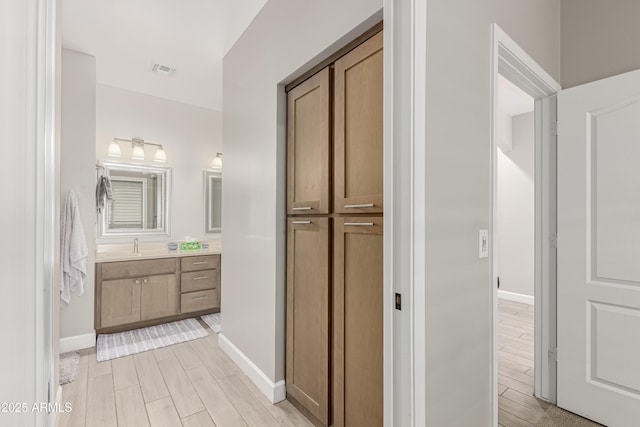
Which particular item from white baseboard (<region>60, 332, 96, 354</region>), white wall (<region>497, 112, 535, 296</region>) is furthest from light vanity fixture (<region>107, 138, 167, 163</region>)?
white wall (<region>497, 112, 535, 296</region>)

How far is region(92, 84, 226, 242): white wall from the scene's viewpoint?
11.3 ft

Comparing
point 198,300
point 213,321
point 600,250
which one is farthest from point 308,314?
point 198,300

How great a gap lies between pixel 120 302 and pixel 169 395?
4.91 feet

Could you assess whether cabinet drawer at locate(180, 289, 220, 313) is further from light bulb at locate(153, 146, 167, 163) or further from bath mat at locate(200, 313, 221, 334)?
light bulb at locate(153, 146, 167, 163)

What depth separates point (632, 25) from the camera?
5.66 feet

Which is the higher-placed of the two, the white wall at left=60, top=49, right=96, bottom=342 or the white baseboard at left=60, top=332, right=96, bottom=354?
the white wall at left=60, top=49, right=96, bottom=342

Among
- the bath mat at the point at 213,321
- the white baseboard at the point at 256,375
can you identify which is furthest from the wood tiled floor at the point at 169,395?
the bath mat at the point at 213,321

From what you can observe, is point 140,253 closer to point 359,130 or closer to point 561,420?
point 359,130

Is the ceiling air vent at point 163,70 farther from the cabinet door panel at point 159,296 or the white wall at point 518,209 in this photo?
the white wall at point 518,209

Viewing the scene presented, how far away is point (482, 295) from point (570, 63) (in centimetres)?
178

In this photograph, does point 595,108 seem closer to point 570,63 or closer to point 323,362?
point 570,63

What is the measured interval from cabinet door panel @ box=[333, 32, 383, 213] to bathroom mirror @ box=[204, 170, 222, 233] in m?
2.91

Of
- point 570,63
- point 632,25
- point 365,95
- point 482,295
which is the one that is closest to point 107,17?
point 365,95

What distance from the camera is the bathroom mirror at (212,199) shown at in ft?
13.4
